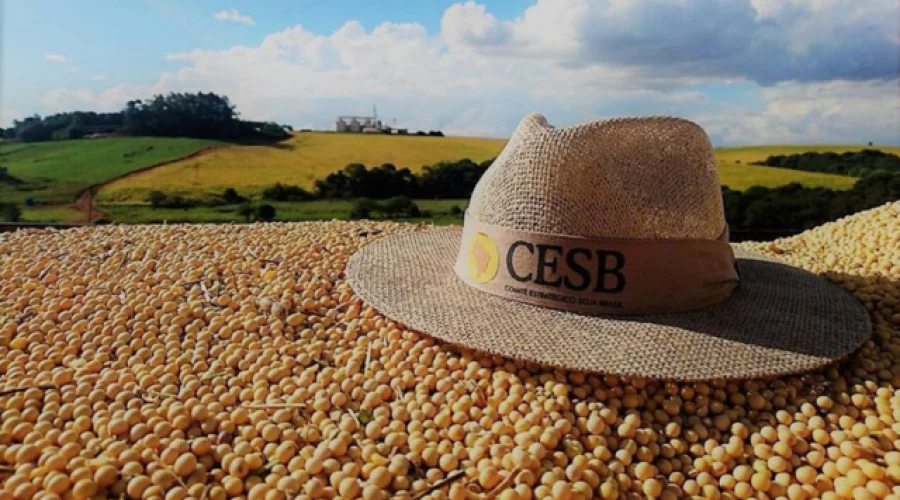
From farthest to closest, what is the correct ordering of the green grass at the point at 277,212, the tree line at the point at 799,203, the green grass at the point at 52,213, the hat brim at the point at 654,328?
the green grass at the point at 52,213
the green grass at the point at 277,212
the tree line at the point at 799,203
the hat brim at the point at 654,328

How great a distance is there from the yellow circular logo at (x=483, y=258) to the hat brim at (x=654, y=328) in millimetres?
57

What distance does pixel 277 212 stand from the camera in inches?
178

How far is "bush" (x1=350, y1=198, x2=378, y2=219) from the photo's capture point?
430 cm

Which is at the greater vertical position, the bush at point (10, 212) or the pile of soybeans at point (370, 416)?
the bush at point (10, 212)

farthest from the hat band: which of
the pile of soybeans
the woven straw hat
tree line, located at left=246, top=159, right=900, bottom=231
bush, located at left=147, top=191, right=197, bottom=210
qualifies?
bush, located at left=147, top=191, right=197, bottom=210

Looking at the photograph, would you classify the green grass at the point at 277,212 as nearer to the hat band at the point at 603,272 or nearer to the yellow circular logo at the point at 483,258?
the yellow circular logo at the point at 483,258

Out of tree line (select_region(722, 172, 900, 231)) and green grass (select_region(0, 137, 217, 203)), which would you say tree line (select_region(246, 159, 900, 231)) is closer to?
tree line (select_region(722, 172, 900, 231))

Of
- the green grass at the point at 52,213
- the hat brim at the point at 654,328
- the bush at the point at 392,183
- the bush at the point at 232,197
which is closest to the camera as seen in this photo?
the hat brim at the point at 654,328

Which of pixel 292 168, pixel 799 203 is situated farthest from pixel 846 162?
pixel 292 168

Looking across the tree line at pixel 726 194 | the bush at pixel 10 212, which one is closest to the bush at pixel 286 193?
the tree line at pixel 726 194

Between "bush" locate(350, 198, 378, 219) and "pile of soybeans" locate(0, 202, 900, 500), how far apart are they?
2.12 m

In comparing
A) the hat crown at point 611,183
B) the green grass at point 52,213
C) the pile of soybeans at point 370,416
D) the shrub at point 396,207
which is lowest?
the pile of soybeans at point 370,416

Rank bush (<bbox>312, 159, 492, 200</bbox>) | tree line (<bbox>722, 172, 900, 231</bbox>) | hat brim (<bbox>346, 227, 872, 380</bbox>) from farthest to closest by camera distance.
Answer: bush (<bbox>312, 159, 492, 200</bbox>) < tree line (<bbox>722, 172, 900, 231</bbox>) < hat brim (<bbox>346, 227, 872, 380</bbox>)

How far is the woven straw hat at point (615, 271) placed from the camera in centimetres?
161
